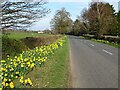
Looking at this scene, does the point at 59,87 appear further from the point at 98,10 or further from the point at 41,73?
the point at 98,10

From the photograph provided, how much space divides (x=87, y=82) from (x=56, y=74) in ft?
3.70

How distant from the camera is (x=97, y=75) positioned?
1004 cm

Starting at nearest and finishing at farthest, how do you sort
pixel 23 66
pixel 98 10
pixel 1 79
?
1. pixel 1 79
2. pixel 23 66
3. pixel 98 10

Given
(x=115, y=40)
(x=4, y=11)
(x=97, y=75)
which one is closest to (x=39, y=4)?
(x=4, y=11)

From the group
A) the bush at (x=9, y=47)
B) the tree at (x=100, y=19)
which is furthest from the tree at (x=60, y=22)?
the bush at (x=9, y=47)

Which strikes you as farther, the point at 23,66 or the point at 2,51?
the point at 2,51

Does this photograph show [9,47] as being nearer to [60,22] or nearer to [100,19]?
[100,19]

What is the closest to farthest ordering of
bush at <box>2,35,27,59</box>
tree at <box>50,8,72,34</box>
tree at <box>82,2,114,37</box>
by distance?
bush at <box>2,35,27,59</box> < tree at <box>82,2,114,37</box> < tree at <box>50,8,72,34</box>

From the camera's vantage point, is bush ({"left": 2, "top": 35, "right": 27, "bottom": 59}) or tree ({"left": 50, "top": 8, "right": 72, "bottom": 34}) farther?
tree ({"left": 50, "top": 8, "right": 72, "bottom": 34})

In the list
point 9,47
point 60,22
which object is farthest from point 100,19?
point 9,47

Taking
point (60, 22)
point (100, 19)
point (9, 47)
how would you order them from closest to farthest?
point (9, 47) < point (100, 19) < point (60, 22)

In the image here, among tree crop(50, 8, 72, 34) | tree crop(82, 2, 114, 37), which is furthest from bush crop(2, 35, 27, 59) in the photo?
tree crop(50, 8, 72, 34)

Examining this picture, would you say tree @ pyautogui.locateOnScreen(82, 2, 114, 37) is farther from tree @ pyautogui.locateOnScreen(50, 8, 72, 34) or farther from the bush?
the bush

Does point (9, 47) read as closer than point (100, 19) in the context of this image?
Yes
